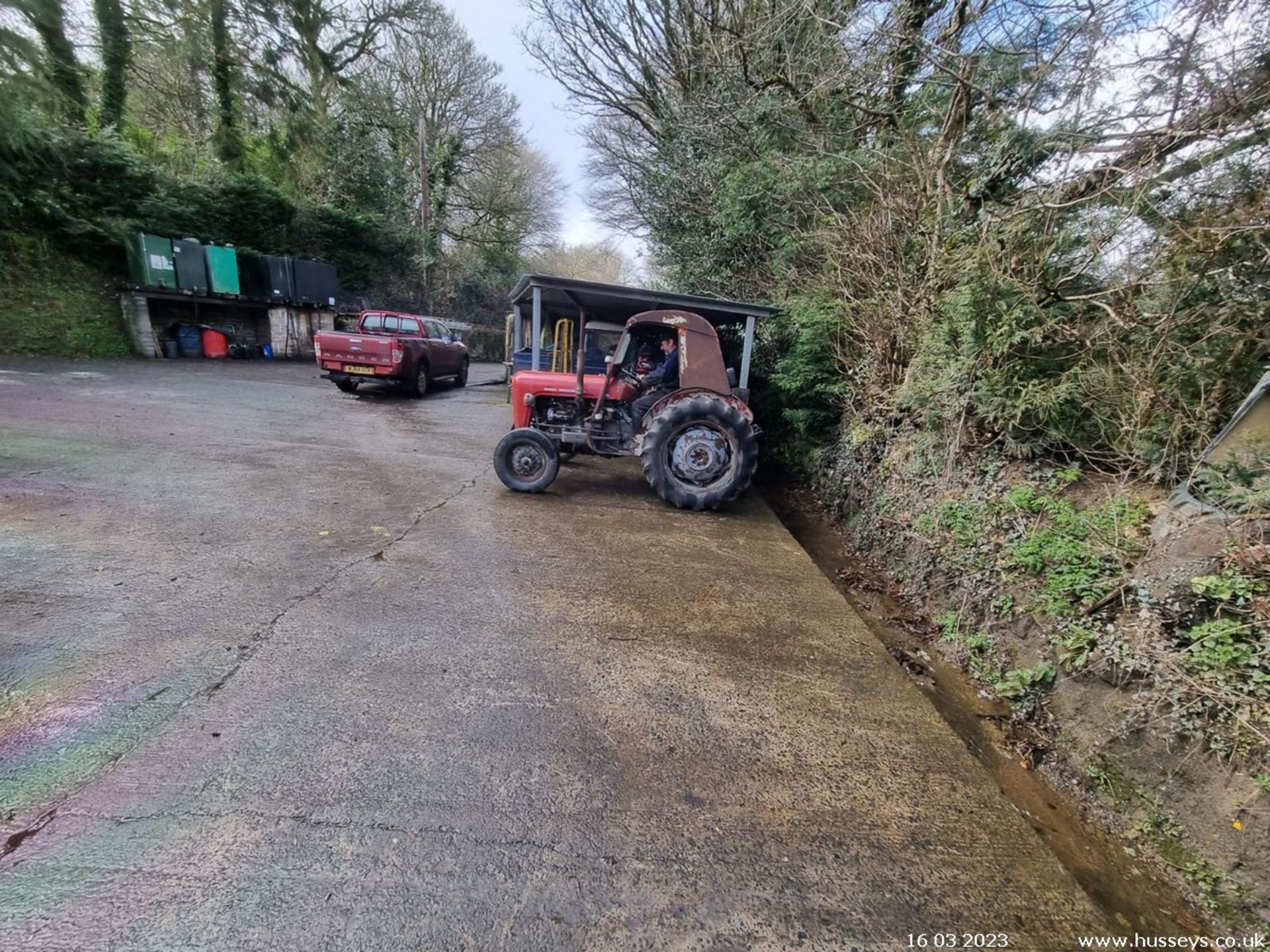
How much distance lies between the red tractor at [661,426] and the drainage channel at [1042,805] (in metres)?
1.77

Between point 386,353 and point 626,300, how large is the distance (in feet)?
21.0

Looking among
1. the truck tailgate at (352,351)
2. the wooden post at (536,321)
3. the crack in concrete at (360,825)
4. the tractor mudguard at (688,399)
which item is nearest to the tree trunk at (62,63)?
the truck tailgate at (352,351)

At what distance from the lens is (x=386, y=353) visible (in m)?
10.2

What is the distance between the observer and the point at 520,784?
204cm

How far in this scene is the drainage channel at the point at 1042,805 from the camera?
6.53 feet

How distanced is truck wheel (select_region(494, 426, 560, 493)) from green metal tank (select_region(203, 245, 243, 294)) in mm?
13035

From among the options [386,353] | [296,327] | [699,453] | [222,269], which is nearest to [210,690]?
[699,453]

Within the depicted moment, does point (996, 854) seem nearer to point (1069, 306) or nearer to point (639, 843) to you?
point (639, 843)

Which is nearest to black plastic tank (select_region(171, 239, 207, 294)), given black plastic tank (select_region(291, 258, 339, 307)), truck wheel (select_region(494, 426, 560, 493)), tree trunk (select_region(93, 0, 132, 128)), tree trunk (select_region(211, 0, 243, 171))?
black plastic tank (select_region(291, 258, 339, 307))

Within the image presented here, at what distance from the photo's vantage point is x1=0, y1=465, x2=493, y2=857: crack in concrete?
1.71m

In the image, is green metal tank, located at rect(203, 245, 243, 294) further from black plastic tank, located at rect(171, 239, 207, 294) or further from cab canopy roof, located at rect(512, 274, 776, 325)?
cab canopy roof, located at rect(512, 274, 776, 325)

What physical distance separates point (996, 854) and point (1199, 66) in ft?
15.8

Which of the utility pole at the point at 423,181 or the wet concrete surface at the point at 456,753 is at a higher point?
the utility pole at the point at 423,181

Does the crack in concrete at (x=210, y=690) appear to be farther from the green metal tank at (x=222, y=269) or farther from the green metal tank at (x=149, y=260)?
the green metal tank at (x=222, y=269)
